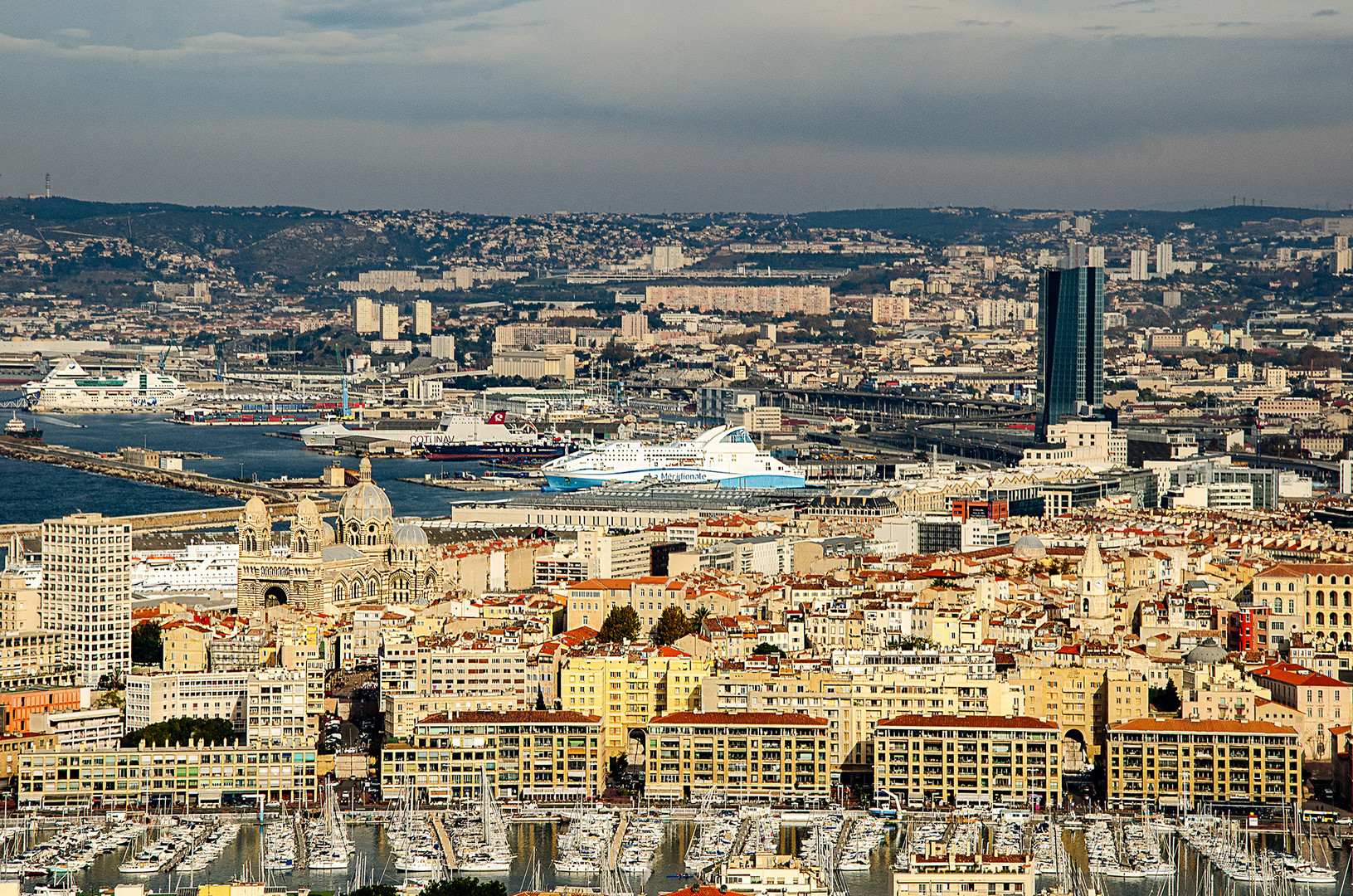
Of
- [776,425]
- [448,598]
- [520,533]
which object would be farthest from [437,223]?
[448,598]

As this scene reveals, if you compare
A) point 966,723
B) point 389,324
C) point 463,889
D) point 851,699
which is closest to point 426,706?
point 851,699

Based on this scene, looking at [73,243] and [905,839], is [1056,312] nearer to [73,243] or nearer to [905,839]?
[905,839]

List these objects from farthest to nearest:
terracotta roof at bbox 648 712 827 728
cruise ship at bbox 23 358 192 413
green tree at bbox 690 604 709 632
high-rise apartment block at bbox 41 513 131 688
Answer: cruise ship at bbox 23 358 192 413
green tree at bbox 690 604 709 632
high-rise apartment block at bbox 41 513 131 688
terracotta roof at bbox 648 712 827 728

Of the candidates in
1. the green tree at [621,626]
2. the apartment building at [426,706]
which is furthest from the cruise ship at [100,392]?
the apartment building at [426,706]

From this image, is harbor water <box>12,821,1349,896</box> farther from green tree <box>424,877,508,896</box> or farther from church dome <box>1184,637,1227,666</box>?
church dome <box>1184,637,1227,666</box>

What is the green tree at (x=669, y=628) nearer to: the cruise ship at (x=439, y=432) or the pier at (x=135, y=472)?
the pier at (x=135, y=472)

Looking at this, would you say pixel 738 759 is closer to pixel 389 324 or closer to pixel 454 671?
pixel 454 671

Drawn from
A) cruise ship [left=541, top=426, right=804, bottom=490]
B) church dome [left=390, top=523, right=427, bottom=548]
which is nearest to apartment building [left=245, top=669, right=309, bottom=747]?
church dome [left=390, top=523, right=427, bottom=548]
